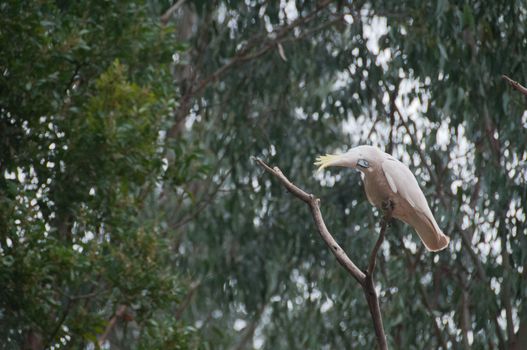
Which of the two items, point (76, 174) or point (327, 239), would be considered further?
point (76, 174)

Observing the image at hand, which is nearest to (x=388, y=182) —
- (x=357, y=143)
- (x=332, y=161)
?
(x=332, y=161)

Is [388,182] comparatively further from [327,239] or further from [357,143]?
[357,143]

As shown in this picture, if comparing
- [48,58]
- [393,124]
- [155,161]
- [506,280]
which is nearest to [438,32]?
[393,124]

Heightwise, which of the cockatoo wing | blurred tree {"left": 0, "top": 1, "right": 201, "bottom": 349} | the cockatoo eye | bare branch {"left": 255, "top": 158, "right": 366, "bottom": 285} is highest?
blurred tree {"left": 0, "top": 1, "right": 201, "bottom": 349}

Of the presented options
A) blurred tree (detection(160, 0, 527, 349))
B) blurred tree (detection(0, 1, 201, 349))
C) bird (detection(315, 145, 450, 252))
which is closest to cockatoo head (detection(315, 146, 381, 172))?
bird (detection(315, 145, 450, 252))

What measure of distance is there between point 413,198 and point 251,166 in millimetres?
2987

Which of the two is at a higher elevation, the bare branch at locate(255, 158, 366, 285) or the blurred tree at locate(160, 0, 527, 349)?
the blurred tree at locate(160, 0, 527, 349)

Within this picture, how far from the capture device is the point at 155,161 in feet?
15.1

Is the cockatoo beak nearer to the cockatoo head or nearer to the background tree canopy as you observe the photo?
the cockatoo head

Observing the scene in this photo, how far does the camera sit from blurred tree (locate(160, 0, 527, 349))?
5371mm

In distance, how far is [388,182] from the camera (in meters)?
3.32

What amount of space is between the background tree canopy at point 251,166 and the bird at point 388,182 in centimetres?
132

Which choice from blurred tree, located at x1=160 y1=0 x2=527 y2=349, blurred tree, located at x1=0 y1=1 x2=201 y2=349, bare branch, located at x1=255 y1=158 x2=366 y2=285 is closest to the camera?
bare branch, located at x1=255 y1=158 x2=366 y2=285

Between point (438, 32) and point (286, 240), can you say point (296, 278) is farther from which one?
point (438, 32)
